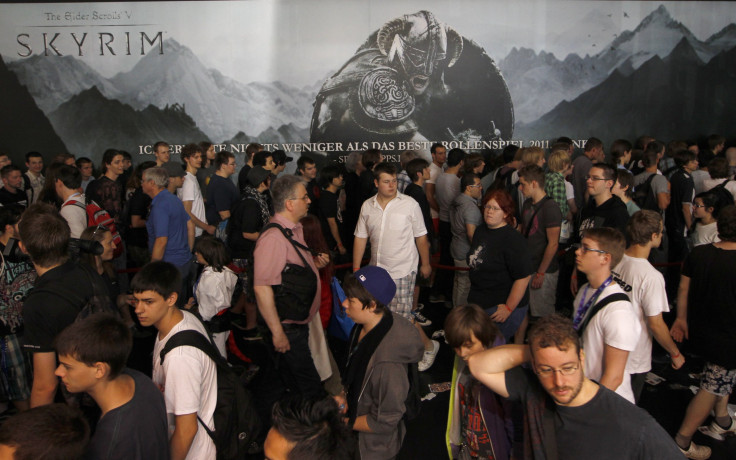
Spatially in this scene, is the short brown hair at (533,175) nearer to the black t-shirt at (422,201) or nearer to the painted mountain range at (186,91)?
the black t-shirt at (422,201)

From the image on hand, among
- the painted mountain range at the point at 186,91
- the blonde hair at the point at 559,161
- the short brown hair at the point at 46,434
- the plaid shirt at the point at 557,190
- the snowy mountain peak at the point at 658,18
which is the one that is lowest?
the short brown hair at the point at 46,434

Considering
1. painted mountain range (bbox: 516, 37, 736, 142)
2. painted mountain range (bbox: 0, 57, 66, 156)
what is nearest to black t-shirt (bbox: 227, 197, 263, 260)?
painted mountain range (bbox: 516, 37, 736, 142)

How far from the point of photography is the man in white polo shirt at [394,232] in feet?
14.9

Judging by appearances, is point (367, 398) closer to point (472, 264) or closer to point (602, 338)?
point (602, 338)

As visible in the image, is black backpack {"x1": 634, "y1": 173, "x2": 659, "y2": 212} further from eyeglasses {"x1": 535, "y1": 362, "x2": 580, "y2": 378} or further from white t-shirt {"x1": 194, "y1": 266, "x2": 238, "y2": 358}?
eyeglasses {"x1": 535, "y1": 362, "x2": 580, "y2": 378}

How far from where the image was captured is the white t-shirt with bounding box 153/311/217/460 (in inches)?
91.0

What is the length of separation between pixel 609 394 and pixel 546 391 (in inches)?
8.2

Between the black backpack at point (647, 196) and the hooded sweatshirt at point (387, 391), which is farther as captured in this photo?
the black backpack at point (647, 196)

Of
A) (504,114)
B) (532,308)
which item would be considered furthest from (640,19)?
(532,308)

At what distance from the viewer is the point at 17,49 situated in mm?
9516

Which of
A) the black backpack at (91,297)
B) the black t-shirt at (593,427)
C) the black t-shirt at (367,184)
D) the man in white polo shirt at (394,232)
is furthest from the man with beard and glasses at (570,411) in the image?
the black t-shirt at (367,184)

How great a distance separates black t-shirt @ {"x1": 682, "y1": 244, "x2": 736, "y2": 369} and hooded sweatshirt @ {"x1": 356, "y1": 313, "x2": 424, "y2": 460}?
7.04 feet

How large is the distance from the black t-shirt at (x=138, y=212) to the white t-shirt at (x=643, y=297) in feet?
14.9

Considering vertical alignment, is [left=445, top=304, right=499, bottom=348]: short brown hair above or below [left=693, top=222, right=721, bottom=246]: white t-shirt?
below
